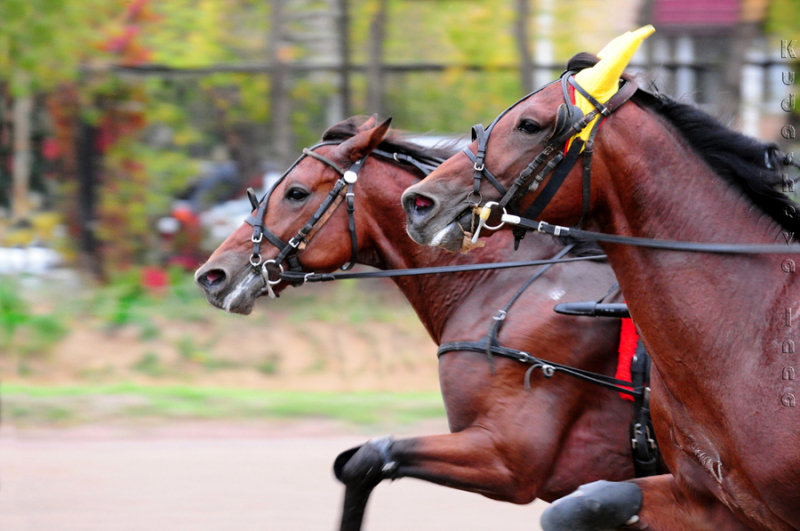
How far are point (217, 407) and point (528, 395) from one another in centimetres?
401

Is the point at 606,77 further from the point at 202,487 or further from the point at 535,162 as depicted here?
the point at 202,487

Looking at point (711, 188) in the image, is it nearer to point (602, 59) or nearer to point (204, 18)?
point (602, 59)

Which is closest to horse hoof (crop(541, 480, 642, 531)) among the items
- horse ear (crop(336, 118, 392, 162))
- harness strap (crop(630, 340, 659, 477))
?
harness strap (crop(630, 340, 659, 477))

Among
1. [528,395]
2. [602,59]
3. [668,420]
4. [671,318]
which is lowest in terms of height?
[528,395]

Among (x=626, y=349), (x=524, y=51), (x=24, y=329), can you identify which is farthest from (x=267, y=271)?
(x=524, y=51)

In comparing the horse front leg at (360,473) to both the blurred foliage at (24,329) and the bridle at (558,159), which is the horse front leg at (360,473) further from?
the blurred foliage at (24,329)

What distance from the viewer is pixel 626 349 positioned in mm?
4023

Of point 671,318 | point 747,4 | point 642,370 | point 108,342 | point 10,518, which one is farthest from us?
point 747,4

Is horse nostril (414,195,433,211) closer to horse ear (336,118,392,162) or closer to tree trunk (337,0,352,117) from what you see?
horse ear (336,118,392,162)

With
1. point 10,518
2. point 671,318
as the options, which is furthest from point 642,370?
point 10,518

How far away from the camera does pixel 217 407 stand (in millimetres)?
7609

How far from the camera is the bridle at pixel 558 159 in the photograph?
316 centimetres

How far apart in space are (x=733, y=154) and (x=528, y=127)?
2.20ft

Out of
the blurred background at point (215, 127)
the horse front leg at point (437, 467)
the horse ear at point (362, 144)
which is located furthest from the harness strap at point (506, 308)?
the blurred background at point (215, 127)
